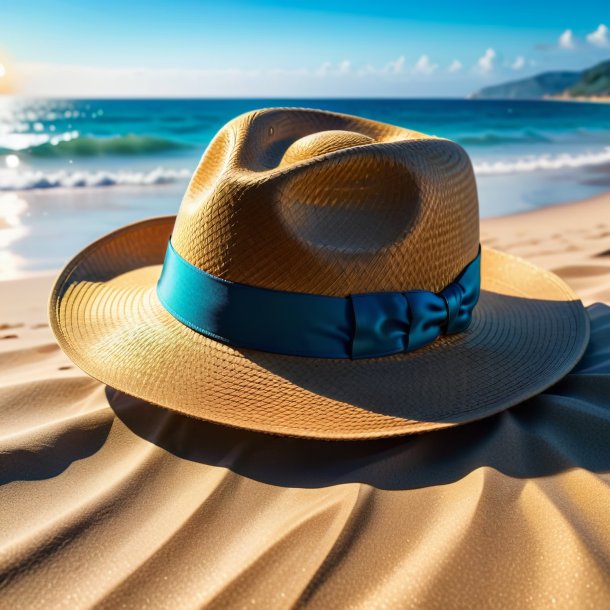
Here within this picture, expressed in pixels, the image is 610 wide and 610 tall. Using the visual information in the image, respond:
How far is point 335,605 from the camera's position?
1.24m

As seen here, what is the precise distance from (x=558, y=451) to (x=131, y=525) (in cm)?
108

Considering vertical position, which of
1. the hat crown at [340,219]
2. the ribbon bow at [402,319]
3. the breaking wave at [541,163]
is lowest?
the breaking wave at [541,163]

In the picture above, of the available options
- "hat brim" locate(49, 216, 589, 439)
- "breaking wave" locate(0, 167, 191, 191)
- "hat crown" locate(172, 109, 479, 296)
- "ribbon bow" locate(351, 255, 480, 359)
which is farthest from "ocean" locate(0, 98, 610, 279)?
"ribbon bow" locate(351, 255, 480, 359)

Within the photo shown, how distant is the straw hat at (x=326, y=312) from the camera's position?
169 cm

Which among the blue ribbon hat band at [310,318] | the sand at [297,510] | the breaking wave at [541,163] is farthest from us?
the breaking wave at [541,163]

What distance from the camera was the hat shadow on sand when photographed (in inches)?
63.8

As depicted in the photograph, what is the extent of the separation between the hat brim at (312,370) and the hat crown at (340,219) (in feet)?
0.66

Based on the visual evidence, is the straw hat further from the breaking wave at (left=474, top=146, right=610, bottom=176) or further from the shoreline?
the breaking wave at (left=474, top=146, right=610, bottom=176)

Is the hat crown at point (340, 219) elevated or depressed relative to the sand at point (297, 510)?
elevated

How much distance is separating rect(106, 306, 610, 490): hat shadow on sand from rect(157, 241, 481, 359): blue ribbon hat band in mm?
258

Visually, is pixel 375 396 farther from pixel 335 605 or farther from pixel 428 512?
pixel 335 605

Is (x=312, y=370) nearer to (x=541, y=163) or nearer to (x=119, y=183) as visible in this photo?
(x=119, y=183)

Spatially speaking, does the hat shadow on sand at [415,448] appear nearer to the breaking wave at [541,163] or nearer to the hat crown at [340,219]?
the hat crown at [340,219]

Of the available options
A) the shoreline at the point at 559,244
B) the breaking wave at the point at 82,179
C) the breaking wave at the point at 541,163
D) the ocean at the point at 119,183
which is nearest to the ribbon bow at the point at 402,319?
the shoreline at the point at 559,244
